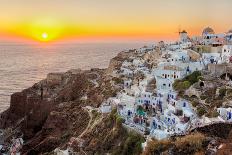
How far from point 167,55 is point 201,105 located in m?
25.7

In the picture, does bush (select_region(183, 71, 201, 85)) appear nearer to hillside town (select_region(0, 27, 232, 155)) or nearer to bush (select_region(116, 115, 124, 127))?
hillside town (select_region(0, 27, 232, 155))

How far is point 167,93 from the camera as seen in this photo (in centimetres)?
5094

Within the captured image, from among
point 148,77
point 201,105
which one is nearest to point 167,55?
point 148,77

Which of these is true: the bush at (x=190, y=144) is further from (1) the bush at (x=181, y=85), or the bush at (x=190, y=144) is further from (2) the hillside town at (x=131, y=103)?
(1) the bush at (x=181, y=85)

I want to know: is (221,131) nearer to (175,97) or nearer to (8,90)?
(175,97)

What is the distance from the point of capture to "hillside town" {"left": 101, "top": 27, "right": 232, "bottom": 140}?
136 feet

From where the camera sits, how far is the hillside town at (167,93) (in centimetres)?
4134

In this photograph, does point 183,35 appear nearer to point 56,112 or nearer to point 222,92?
point 56,112

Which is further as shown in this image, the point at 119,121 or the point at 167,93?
the point at 167,93

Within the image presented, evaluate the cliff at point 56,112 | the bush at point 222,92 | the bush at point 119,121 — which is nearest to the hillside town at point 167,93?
the bush at point 119,121

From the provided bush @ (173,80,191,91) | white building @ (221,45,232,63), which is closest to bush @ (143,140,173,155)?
bush @ (173,80,191,91)

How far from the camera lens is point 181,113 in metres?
44.6

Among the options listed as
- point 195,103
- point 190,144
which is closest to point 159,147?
point 190,144

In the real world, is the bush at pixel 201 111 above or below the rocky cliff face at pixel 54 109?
above
